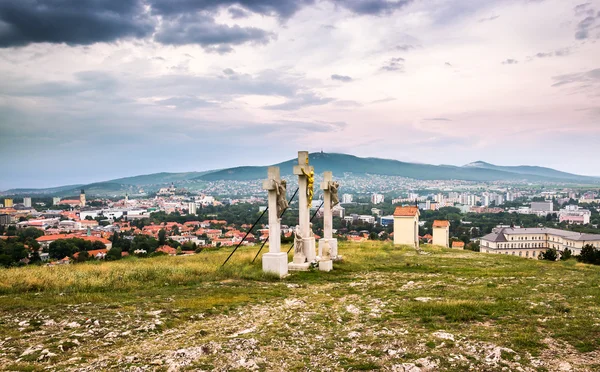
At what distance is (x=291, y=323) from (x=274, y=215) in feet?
21.2

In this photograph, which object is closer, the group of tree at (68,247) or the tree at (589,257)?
the tree at (589,257)

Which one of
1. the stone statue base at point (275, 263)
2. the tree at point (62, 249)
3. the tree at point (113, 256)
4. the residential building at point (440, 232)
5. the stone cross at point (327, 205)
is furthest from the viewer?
the residential building at point (440, 232)

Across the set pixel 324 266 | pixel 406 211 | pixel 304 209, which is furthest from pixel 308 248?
pixel 406 211

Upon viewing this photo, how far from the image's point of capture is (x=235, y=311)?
8594 millimetres

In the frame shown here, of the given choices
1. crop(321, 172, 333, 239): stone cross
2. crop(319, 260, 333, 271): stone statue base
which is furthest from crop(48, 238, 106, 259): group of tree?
crop(319, 260, 333, 271): stone statue base

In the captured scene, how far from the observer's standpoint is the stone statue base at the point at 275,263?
13.4 metres

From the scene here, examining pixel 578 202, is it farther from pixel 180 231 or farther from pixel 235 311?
pixel 235 311

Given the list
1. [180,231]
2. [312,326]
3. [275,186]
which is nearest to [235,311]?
[312,326]

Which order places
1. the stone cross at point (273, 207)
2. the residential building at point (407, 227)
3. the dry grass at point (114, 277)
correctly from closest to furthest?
A: the dry grass at point (114, 277) → the stone cross at point (273, 207) → the residential building at point (407, 227)

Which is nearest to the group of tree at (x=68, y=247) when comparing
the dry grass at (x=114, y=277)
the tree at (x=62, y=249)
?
the tree at (x=62, y=249)

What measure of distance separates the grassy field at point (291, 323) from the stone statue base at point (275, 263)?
659mm

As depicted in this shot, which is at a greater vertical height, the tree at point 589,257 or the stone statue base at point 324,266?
the stone statue base at point 324,266

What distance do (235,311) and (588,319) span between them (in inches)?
259

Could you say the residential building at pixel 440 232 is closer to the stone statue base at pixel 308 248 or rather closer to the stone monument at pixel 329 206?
the stone monument at pixel 329 206
